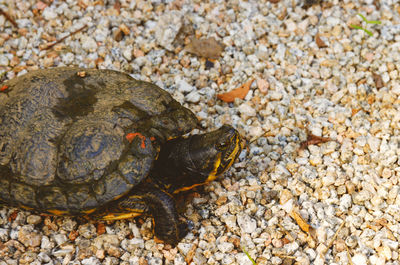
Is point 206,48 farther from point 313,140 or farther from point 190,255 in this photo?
point 190,255

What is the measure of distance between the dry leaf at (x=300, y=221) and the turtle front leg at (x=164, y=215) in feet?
2.81

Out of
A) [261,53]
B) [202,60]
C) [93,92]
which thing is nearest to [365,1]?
[261,53]

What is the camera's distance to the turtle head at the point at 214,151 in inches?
116

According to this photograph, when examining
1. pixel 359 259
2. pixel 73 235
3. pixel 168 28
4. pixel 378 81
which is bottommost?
pixel 73 235

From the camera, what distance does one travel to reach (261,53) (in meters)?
4.20

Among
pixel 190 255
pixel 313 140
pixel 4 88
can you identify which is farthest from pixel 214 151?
pixel 4 88

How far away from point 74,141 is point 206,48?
1.87 metres

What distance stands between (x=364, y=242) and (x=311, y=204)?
447mm

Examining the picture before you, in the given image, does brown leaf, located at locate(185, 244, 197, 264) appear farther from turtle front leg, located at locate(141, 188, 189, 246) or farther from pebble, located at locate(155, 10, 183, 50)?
pebble, located at locate(155, 10, 183, 50)

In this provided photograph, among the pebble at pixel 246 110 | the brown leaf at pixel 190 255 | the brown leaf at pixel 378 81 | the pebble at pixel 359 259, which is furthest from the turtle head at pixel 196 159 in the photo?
the brown leaf at pixel 378 81

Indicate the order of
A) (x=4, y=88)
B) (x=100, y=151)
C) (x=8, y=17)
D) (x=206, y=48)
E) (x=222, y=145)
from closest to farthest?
(x=100, y=151)
(x=222, y=145)
(x=4, y=88)
(x=206, y=48)
(x=8, y=17)

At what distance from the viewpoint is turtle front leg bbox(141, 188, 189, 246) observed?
2.91m

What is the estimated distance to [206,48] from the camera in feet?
13.8

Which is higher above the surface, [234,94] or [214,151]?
[214,151]
